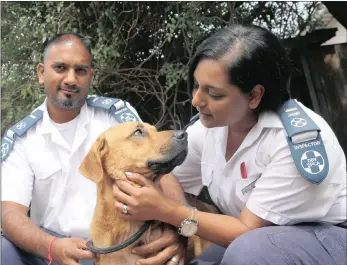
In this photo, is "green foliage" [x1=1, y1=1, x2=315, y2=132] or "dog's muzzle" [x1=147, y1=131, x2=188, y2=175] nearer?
"dog's muzzle" [x1=147, y1=131, x2=188, y2=175]

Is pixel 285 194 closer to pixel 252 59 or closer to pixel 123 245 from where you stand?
pixel 252 59

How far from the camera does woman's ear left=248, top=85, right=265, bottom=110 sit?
210cm

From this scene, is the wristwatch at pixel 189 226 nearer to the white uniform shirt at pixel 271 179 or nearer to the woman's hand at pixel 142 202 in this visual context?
the woman's hand at pixel 142 202

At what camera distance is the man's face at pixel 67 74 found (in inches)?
105

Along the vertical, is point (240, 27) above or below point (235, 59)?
above

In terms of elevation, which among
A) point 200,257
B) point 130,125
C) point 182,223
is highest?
point 130,125

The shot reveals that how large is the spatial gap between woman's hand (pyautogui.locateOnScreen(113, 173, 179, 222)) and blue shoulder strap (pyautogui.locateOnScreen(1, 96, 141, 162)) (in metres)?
0.67

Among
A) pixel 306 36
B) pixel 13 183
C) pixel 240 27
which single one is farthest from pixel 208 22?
pixel 13 183

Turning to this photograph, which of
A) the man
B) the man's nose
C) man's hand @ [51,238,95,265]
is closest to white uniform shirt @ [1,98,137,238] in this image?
the man

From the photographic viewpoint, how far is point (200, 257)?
7.48ft

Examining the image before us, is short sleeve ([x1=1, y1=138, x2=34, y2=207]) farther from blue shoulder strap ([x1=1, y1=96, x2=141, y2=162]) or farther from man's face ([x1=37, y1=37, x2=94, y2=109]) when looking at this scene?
man's face ([x1=37, y1=37, x2=94, y2=109])

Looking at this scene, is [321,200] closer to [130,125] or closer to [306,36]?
[130,125]

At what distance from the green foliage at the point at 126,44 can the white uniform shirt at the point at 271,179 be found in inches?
91.1

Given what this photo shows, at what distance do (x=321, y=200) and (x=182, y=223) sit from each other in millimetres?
625
